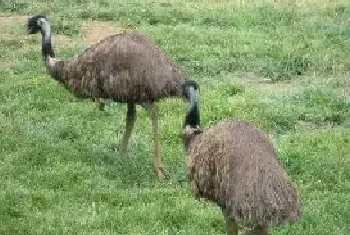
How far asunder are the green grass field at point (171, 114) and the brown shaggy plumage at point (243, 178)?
95 centimetres

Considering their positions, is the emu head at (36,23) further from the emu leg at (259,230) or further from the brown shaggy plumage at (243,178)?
the emu leg at (259,230)

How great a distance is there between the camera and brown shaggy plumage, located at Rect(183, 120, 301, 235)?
6219 mm

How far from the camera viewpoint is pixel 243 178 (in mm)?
6340

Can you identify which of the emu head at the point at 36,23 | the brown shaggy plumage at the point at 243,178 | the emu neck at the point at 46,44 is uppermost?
the emu head at the point at 36,23

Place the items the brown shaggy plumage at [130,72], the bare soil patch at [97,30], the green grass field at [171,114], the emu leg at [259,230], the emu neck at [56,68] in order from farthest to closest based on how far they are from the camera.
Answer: the bare soil patch at [97,30]
the emu neck at [56,68]
the brown shaggy plumage at [130,72]
the green grass field at [171,114]
the emu leg at [259,230]

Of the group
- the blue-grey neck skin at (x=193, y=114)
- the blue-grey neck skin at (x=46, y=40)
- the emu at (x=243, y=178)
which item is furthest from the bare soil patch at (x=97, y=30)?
the emu at (x=243, y=178)

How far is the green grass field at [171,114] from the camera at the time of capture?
7.86m

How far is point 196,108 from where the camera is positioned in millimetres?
7582

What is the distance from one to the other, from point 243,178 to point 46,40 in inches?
171

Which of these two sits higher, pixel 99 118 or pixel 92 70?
pixel 92 70

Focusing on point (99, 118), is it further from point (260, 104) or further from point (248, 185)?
point (248, 185)

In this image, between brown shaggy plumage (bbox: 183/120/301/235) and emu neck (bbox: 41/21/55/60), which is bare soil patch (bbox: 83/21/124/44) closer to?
emu neck (bbox: 41/21/55/60)

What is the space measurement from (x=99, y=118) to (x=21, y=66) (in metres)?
2.47

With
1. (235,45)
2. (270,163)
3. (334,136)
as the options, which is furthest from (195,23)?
(270,163)
